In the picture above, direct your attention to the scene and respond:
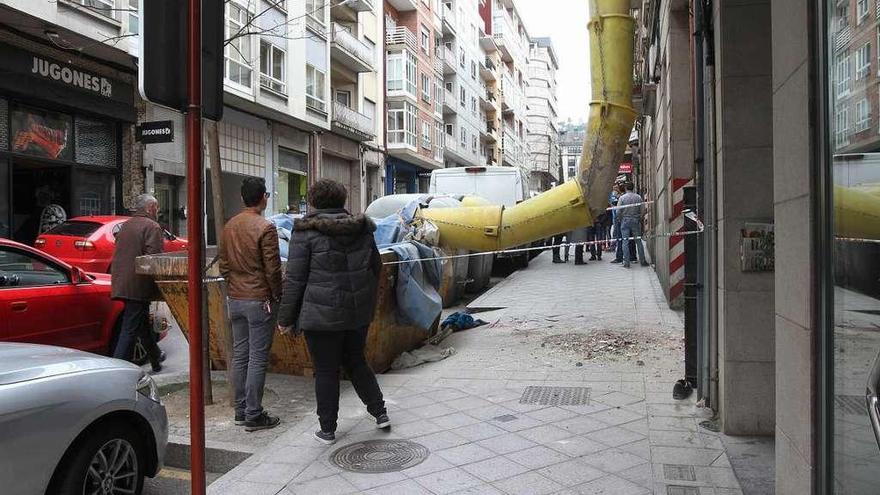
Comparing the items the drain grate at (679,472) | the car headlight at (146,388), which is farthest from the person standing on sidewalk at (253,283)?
the drain grate at (679,472)

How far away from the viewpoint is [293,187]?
27234 mm

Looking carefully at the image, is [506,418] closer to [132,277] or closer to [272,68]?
[132,277]

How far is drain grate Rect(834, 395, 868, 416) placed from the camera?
6.56 feet

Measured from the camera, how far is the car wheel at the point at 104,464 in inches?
124

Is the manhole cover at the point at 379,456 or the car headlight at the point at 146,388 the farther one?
the manhole cover at the point at 379,456

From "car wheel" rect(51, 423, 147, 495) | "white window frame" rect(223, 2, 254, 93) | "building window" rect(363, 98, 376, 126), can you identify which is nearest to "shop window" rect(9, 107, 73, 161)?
"white window frame" rect(223, 2, 254, 93)

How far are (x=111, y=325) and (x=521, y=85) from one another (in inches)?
3195

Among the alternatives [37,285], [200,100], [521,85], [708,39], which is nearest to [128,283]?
[37,285]

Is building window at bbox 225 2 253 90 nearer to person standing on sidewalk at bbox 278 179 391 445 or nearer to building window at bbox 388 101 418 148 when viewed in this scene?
building window at bbox 388 101 418 148

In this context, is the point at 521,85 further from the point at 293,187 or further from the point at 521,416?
the point at 521,416

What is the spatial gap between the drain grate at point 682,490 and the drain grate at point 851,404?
1486 mm

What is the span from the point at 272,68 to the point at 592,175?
19150mm

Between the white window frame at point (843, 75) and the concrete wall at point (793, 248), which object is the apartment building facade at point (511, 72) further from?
the white window frame at point (843, 75)

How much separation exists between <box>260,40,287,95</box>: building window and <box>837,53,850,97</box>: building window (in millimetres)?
22192
